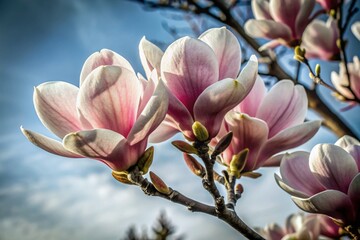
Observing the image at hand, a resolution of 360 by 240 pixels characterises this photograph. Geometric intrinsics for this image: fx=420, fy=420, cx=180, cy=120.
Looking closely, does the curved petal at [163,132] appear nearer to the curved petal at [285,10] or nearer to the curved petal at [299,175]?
the curved petal at [299,175]

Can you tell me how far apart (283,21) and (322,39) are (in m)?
0.31

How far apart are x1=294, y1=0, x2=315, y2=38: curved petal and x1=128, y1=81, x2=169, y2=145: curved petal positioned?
888 mm

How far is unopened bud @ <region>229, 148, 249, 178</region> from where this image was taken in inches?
28.3

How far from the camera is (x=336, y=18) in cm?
143

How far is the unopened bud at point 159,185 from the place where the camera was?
613mm

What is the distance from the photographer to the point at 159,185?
0.61m

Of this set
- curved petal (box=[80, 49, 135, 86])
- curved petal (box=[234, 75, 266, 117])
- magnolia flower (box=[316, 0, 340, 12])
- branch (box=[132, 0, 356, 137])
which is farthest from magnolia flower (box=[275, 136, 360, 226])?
branch (box=[132, 0, 356, 137])

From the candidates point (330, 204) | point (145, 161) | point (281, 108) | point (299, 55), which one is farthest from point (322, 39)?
point (145, 161)

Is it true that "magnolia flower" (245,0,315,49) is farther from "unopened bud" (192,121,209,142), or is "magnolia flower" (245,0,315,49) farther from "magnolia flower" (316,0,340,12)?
→ "unopened bud" (192,121,209,142)

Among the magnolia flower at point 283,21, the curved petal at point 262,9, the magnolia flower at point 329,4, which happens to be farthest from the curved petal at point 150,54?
the magnolia flower at point 329,4

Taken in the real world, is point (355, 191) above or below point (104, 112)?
below

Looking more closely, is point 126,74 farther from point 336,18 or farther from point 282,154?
point 336,18

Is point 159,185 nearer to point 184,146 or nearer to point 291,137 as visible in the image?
point 184,146

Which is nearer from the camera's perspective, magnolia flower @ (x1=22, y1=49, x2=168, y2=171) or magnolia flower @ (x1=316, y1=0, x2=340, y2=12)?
magnolia flower @ (x1=22, y1=49, x2=168, y2=171)
